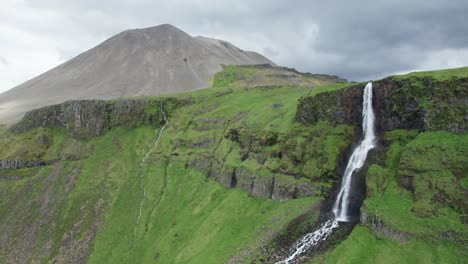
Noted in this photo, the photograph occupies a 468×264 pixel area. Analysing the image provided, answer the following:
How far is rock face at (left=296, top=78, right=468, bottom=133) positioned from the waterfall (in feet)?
4.17

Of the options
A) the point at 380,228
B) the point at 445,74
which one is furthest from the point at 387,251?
the point at 445,74

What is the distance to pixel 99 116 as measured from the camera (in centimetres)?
14388

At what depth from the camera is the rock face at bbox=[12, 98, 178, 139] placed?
14125 cm

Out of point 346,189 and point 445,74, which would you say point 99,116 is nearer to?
point 346,189

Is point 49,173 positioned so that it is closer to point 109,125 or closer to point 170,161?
point 109,125

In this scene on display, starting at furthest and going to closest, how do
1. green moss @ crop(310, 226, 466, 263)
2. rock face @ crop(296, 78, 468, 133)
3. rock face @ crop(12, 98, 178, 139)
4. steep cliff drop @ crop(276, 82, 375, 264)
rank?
rock face @ crop(12, 98, 178, 139) < steep cliff drop @ crop(276, 82, 375, 264) < rock face @ crop(296, 78, 468, 133) < green moss @ crop(310, 226, 466, 263)

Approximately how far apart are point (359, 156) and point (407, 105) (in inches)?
511

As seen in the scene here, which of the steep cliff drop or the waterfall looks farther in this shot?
the waterfall

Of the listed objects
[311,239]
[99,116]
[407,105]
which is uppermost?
[407,105]

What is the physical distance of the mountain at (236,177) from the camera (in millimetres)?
58438

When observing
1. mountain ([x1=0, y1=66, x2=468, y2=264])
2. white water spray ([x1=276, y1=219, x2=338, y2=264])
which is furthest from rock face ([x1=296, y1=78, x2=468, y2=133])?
white water spray ([x1=276, y1=219, x2=338, y2=264])

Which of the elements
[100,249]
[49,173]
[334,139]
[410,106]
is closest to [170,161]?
[100,249]

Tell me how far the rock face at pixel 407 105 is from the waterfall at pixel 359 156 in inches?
50.0

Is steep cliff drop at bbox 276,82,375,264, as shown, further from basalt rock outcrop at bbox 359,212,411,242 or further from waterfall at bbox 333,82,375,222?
basalt rock outcrop at bbox 359,212,411,242
